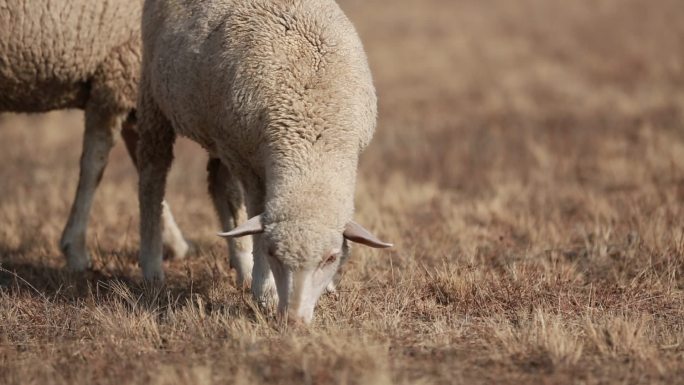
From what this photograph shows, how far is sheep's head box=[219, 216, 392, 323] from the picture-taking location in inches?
191

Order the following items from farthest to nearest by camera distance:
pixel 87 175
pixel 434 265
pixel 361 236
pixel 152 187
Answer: pixel 87 175 → pixel 152 187 → pixel 434 265 → pixel 361 236

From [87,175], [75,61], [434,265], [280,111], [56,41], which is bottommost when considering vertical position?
[434,265]

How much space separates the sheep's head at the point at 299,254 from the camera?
15.9ft

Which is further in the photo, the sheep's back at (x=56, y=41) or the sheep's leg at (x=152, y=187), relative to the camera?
the sheep's back at (x=56, y=41)

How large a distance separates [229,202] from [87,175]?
4.20ft

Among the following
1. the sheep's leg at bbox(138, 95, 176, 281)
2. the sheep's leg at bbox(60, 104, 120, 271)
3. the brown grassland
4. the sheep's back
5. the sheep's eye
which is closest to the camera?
the brown grassland

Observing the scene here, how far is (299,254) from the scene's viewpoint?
485 cm

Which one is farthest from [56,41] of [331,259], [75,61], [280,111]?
[331,259]

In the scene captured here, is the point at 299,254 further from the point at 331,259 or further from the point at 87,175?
the point at 87,175

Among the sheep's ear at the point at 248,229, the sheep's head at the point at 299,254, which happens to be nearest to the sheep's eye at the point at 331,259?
the sheep's head at the point at 299,254

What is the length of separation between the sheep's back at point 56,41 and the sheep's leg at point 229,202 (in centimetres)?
113

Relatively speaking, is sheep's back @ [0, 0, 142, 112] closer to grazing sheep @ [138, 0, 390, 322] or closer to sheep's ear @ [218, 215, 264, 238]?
grazing sheep @ [138, 0, 390, 322]

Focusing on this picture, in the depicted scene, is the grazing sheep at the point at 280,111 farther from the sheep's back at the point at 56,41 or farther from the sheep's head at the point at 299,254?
the sheep's back at the point at 56,41

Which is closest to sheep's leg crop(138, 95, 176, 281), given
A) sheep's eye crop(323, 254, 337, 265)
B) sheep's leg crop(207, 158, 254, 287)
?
sheep's leg crop(207, 158, 254, 287)
